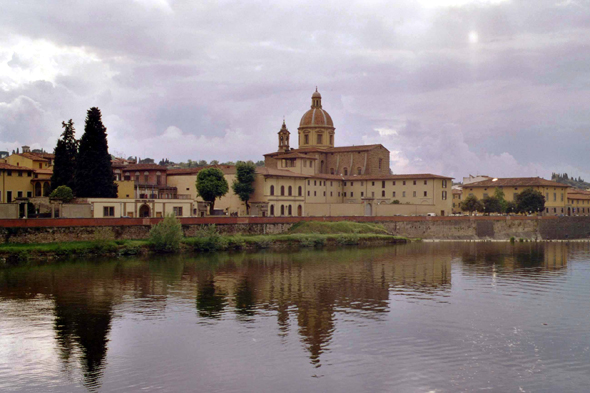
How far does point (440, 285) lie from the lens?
34594 millimetres

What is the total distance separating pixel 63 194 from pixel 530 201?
62680 millimetres

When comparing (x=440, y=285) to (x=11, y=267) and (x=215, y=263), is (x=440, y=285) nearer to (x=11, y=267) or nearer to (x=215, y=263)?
(x=215, y=263)

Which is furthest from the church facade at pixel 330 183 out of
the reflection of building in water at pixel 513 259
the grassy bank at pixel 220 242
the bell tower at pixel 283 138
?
the reflection of building in water at pixel 513 259

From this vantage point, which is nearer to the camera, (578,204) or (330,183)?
(330,183)

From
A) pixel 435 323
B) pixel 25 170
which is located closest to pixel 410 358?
pixel 435 323

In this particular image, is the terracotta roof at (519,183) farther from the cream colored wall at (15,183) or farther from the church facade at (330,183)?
the cream colored wall at (15,183)

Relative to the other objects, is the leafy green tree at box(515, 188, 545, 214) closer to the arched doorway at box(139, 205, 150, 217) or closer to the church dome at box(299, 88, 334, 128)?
the church dome at box(299, 88, 334, 128)

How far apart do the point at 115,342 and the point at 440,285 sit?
19.5 m

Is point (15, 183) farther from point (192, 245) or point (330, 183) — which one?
point (330, 183)

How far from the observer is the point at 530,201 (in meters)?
87.1

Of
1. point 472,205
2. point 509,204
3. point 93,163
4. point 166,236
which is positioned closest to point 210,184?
point 93,163

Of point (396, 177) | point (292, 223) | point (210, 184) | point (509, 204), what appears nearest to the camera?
point (292, 223)

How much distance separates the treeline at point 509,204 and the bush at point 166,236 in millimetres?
50090

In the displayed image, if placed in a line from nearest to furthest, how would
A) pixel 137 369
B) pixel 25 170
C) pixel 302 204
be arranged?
pixel 137 369, pixel 25 170, pixel 302 204
